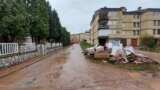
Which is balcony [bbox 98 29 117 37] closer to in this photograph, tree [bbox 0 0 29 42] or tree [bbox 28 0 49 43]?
tree [bbox 28 0 49 43]

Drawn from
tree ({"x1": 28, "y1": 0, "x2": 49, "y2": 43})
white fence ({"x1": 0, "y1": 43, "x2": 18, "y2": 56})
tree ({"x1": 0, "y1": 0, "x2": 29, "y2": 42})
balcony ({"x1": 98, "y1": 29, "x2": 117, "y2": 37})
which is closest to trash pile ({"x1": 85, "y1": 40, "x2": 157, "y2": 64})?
tree ({"x1": 0, "y1": 0, "x2": 29, "y2": 42})

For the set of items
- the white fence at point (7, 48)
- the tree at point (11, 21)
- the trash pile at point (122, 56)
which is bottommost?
the trash pile at point (122, 56)

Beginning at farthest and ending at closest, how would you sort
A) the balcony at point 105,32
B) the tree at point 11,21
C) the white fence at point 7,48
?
the balcony at point 105,32
the tree at point 11,21
the white fence at point 7,48

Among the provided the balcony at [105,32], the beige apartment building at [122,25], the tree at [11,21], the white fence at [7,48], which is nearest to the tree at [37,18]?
the tree at [11,21]

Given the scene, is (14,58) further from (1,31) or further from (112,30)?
(112,30)

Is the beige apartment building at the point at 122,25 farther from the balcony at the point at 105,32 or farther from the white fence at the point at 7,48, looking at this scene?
the white fence at the point at 7,48

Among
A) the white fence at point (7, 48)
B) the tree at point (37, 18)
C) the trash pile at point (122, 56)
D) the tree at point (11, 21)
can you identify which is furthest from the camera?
the tree at point (37, 18)

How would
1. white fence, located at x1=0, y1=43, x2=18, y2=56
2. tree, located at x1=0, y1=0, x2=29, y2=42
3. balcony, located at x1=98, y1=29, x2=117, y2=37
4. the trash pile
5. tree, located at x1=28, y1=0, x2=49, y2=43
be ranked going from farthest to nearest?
1. balcony, located at x1=98, y1=29, x2=117, y2=37
2. tree, located at x1=28, y1=0, x2=49, y2=43
3. the trash pile
4. tree, located at x1=0, y1=0, x2=29, y2=42
5. white fence, located at x1=0, y1=43, x2=18, y2=56

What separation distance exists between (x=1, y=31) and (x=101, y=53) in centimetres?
1041

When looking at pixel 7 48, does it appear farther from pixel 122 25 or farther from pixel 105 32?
pixel 122 25

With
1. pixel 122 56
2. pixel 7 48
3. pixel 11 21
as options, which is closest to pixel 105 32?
pixel 122 56

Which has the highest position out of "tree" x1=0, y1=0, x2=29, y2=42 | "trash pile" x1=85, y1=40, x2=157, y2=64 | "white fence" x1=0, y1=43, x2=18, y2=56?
"tree" x1=0, y1=0, x2=29, y2=42

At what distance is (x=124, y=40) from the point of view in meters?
82.1

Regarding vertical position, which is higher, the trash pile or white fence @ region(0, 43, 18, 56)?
white fence @ region(0, 43, 18, 56)
